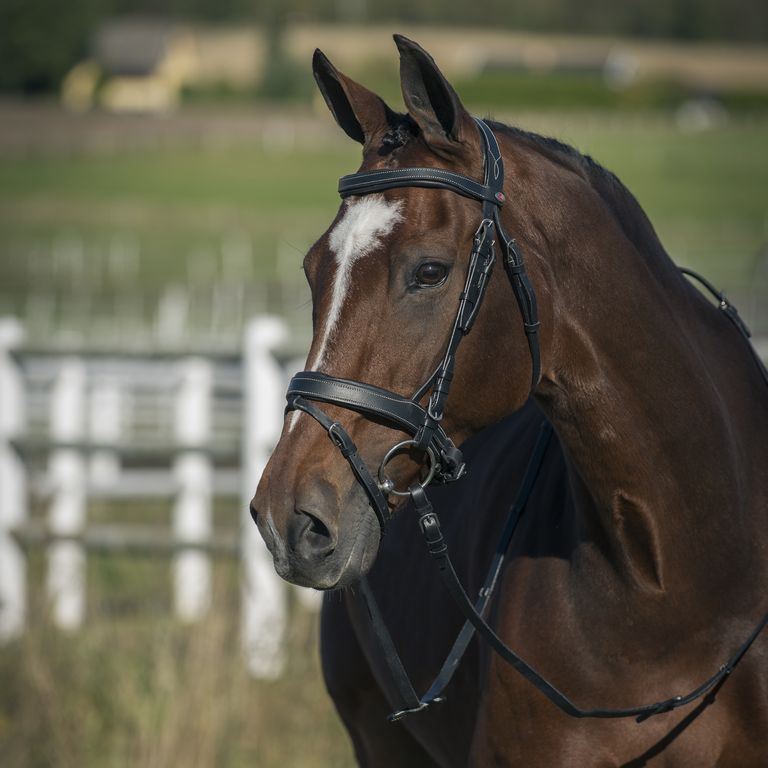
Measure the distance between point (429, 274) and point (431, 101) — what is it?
0.36m

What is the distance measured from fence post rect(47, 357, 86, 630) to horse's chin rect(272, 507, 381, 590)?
183 inches

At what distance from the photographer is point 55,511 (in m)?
8.25

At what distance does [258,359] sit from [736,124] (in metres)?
43.0

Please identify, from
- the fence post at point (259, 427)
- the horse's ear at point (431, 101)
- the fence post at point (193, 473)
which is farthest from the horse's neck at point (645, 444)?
the fence post at point (193, 473)

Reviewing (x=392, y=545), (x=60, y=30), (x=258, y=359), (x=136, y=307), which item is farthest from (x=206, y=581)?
(x=60, y=30)

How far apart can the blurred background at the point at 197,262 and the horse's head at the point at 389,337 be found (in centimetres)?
89

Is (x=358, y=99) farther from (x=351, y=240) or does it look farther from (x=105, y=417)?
(x=105, y=417)

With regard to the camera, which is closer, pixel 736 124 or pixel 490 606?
pixel 490 606

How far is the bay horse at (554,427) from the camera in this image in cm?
236

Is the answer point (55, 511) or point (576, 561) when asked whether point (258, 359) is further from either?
point (576, 561)

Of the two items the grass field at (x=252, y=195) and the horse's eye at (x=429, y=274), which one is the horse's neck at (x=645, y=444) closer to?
the horse's eye at (x=429, y=274)

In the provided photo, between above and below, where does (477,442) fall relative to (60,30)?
below

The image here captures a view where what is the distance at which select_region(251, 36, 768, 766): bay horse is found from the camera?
2361 mm

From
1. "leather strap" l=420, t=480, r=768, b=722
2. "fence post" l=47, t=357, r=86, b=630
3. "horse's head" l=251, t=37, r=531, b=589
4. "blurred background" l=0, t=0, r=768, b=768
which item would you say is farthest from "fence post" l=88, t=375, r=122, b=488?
"horse's head" l=251, t=37, r=531, b=589
